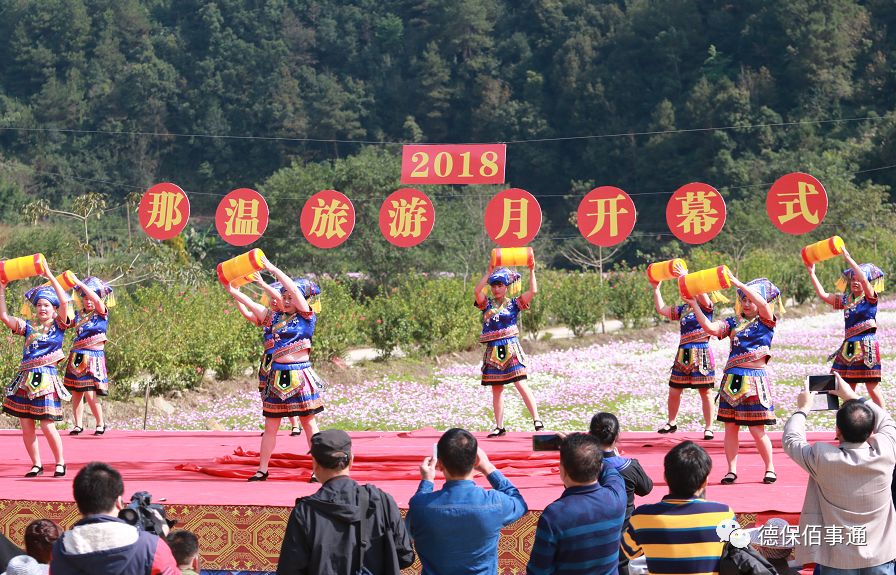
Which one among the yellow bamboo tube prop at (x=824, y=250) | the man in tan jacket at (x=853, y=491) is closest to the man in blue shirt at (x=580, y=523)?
the man in tan jacket at (x=853, y=491)

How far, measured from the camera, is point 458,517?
3.37m

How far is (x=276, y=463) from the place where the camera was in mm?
6863

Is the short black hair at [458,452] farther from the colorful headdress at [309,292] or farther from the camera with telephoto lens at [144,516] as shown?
the colorful headdress at [309,292]

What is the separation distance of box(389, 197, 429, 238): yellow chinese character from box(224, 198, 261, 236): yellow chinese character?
3.56 feet

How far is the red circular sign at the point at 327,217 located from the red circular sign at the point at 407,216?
299mm

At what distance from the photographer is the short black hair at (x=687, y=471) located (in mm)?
3363

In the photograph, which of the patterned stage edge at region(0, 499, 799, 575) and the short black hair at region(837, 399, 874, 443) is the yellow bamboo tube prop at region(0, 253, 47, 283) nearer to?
the patterned stage edge at region(0, 499, 799, 575)

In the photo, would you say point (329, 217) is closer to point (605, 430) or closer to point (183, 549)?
point (605, 430)

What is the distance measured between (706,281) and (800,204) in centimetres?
189

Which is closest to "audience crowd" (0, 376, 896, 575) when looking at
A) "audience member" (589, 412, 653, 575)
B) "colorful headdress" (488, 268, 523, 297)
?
"audience member" (589, 412, 653, 575)

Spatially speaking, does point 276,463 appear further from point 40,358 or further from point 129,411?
point 129,411

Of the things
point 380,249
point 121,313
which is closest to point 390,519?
point 121,313

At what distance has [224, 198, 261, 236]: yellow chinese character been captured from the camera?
28.2ft

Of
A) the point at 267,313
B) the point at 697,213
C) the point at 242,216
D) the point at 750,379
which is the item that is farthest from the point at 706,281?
the point at 242,216
